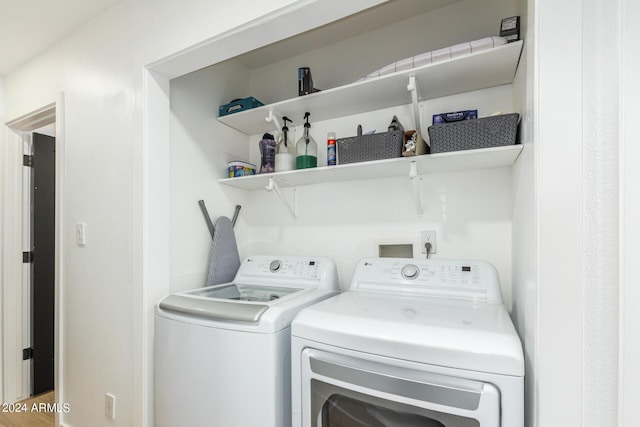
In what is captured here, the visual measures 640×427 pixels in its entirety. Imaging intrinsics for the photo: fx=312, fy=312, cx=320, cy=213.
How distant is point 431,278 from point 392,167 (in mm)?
532

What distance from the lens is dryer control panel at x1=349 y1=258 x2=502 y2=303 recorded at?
130 cm

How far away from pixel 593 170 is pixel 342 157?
0.94 metres

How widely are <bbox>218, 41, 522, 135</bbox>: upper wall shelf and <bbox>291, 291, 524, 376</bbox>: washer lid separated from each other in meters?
0.96

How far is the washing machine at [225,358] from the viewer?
1.10 metres

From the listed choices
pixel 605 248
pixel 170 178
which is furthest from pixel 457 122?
pixel 170 178

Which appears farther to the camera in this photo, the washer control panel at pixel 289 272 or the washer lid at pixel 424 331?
the washer control panel at pixel 289 272

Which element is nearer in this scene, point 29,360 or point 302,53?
point 302,53

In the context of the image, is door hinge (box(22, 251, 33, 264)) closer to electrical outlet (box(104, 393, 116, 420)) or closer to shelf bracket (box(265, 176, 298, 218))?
electrical outlet (box(104, 393, 116, 420))

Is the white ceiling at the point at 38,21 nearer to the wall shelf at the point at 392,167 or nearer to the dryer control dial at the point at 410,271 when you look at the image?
the wall shelf at the point at 392,167

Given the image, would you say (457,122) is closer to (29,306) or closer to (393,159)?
(393,159)

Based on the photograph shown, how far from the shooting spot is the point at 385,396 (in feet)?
2.97

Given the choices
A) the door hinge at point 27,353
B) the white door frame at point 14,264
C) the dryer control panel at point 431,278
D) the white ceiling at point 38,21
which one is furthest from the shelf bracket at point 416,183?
the door hinge at point 27,353

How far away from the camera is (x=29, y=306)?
232 cm

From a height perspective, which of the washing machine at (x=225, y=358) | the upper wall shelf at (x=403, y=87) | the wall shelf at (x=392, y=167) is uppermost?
the upper wall shelf at (x=403, y=87)
